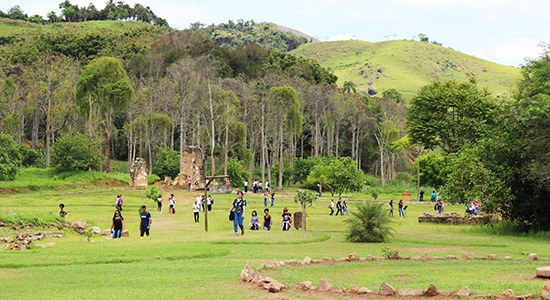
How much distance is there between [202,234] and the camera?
23.0 m

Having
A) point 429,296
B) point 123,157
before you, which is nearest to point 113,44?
point 123,157

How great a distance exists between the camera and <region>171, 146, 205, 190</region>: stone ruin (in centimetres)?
5616

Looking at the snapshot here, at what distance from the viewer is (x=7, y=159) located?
45.4 metres

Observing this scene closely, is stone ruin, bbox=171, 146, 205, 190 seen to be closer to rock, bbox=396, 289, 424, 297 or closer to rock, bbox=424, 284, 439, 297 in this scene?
rock, bbox=396, 289, 424, 297

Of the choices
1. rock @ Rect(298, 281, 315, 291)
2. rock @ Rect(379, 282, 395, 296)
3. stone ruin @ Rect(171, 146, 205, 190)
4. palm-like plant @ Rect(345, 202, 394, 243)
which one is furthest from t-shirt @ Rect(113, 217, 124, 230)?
stone ruin @ Rect(171, 146, 205, 190)

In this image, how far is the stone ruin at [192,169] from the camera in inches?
2211

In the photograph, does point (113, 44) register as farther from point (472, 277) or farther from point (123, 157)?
point (472, 277)

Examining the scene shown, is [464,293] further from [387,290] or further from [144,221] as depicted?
[144,221]

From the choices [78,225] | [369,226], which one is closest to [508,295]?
[369,226]

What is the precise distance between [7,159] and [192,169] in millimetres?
18029

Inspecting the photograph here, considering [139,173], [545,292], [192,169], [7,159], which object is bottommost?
[545,292]

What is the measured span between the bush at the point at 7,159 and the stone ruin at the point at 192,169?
15969mm

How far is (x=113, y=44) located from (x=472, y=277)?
121m

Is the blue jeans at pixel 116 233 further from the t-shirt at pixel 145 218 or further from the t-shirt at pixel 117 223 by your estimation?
the t-shirt at pixel 145 218
